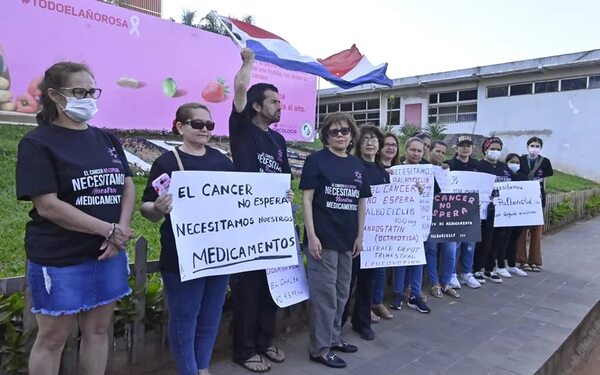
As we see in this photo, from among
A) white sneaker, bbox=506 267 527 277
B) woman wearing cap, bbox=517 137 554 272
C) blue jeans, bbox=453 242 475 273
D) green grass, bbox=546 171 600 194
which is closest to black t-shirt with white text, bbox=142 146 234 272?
blue jeans, bbox=453 242 475 273

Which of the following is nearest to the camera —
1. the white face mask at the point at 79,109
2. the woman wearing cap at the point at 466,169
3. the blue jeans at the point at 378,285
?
the white face mask at the point at 79,109

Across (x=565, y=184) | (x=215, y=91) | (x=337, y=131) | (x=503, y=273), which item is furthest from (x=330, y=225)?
(x=565, y=184)

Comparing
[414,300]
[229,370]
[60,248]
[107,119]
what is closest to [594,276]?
[414,300]

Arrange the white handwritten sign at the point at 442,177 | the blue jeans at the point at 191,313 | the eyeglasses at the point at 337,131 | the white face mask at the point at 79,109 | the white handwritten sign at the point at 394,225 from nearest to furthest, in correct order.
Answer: the white face mask at the point at 79,109 → the blue jeans at the point at 191,313 → the eyeglasses at the point at 337,131 → the white handwritten sign at the point at 394,225 → the white handwritten sign at the point at 442,177

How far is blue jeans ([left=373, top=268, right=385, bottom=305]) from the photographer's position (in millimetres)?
4258

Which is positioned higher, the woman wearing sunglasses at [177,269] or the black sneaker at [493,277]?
the woman wearing sunglasses at [177,269]

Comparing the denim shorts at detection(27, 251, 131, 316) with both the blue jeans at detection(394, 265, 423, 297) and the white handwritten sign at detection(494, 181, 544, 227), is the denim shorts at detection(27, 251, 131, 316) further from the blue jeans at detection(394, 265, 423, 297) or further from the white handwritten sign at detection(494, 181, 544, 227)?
the white handwritten sign at detection(494, 181, 544, 227)

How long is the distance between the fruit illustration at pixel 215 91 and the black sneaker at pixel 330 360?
5961 mm

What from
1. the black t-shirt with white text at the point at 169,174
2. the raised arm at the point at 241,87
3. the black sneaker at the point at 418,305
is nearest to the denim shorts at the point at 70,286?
the black t-shirt with white text at the point at 169,174

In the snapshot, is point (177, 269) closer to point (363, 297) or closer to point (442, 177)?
point (363, 297)

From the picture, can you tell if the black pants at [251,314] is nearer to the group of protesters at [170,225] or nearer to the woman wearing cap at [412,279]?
the group of protesters at [170,225]

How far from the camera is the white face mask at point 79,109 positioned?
7.25ft

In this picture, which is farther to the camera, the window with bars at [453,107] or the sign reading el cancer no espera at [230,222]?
the window with bars at [453,107]

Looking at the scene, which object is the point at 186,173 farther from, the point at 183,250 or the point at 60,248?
the point at 60,248
